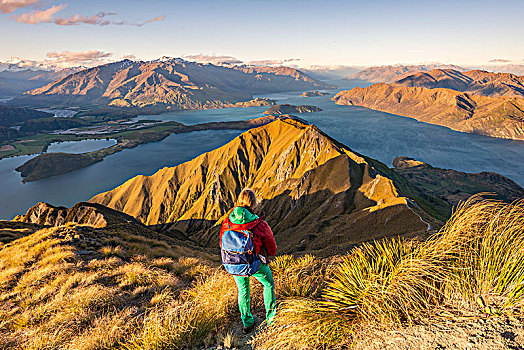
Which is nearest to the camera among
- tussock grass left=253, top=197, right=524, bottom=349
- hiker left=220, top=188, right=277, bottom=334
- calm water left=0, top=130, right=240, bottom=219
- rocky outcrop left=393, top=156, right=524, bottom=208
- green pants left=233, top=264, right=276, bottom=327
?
tussock grass left=253, top=197, right=524, bottom=349

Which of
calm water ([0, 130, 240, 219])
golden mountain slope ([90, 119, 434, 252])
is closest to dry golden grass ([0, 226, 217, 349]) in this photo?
golden mountain slope ([90, 119, 434, 252])

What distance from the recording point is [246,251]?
449 cm

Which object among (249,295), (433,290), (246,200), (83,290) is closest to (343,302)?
(433,290)

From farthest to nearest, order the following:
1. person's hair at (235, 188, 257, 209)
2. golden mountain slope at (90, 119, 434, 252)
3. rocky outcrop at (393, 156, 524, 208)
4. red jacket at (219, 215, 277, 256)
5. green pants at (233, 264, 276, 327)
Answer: rocky outcrop at (393, 156, 524, 208) < golden mountain slope at (90, 119, 434, 252) < person's hair at (235, 188, 257, 209) < green pants at (233, 264, 276, 327) < red jacket at (219, 215, 277, 256)

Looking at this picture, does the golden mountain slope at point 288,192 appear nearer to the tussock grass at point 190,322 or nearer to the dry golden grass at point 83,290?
the dry golden grass at point 83,290

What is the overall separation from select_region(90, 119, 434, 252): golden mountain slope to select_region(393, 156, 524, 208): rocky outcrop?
140ft

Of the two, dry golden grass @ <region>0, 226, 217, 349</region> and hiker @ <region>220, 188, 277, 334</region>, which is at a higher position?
hiker @ <region>220, 188, 277, 334</region>

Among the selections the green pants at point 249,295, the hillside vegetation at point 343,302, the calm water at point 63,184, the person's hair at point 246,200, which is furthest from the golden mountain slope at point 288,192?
the calm water at point 63,184

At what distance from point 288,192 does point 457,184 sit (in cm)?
9722

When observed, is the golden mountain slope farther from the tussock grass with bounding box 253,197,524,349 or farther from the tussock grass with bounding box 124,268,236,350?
the tussock grass with bounding box 253,197,524,349

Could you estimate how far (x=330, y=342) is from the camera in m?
3.56

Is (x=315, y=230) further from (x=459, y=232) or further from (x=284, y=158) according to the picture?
(x=284, y=158)

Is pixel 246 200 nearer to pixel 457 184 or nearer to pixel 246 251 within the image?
pixel 246 251

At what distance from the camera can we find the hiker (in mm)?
4531
